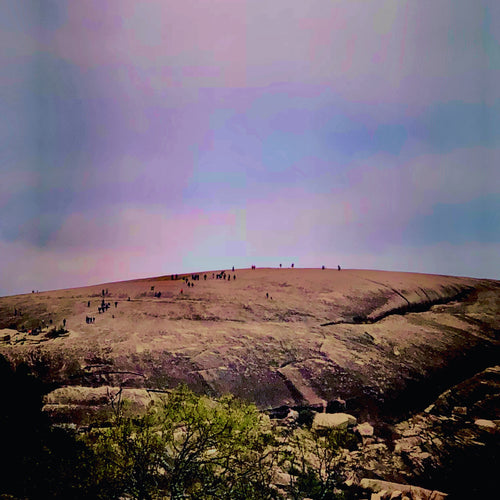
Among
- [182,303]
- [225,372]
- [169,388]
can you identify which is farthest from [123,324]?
[225,372]

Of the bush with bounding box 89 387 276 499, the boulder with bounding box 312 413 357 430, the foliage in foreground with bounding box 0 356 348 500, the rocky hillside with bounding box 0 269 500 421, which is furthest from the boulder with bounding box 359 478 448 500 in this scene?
the bush with bounding box 89 387 276 499

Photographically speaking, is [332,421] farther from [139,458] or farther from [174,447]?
[139,458]

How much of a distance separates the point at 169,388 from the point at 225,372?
2874mm

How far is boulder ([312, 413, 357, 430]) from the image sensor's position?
17.2 metres

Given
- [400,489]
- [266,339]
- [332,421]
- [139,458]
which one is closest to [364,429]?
[332,421]

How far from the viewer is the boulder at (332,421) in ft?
56.3

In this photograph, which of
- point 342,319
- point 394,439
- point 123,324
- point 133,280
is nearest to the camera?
point 394,439

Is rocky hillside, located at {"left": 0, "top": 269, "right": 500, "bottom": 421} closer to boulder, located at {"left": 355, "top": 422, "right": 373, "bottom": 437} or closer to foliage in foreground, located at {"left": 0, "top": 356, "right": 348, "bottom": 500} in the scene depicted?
boulder, located at {"left": 355, "top": 422, "right": 373, "bottom": 437}

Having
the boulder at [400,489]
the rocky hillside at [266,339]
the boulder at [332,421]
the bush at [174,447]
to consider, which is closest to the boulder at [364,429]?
the boulder at [332,421]

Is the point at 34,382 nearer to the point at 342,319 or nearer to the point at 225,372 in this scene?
the point at 225,372

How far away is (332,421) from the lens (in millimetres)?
17453

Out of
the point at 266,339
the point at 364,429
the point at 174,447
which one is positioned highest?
the point at 266,339

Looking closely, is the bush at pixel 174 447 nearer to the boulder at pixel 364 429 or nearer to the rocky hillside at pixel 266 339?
the rocky hillside at pixel 266 339

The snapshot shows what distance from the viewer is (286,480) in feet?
49.2
